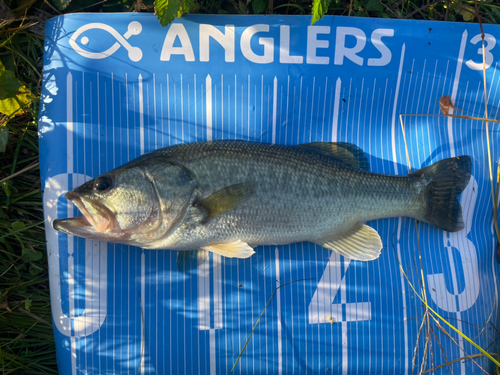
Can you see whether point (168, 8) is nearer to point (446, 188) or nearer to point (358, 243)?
point (358, 243)

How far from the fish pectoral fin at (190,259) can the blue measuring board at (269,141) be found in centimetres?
8

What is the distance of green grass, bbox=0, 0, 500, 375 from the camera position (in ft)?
8.64

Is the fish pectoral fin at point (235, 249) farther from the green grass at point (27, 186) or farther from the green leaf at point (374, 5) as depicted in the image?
the green leaf at point (374, 5)

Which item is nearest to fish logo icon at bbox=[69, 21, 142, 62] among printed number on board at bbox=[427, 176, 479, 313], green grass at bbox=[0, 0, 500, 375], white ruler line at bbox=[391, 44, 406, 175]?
green grass at bbox=[0, 0, 500, 375]

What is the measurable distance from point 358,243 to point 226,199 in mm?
1197

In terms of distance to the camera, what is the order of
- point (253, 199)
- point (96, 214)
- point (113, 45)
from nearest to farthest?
point (96, 214)
point (253, 199)
point (113, 45)

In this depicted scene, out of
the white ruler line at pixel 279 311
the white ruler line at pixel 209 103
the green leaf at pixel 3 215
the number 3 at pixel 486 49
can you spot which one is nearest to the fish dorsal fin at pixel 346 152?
the white ruler line at pixel 209 103

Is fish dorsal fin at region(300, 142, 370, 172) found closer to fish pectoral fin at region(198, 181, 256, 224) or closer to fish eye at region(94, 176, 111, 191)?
fish pectoral fin at region(198, 181, 256, 224)

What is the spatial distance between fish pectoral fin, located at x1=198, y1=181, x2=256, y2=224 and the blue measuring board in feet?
1.95

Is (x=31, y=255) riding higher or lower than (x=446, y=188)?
lower

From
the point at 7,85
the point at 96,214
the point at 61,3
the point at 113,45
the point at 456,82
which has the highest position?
the point at 61,3

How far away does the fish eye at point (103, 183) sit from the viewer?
2.12 metres

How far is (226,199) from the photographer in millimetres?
2211

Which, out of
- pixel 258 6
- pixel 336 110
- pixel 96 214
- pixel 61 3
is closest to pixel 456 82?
pixel 336 110
